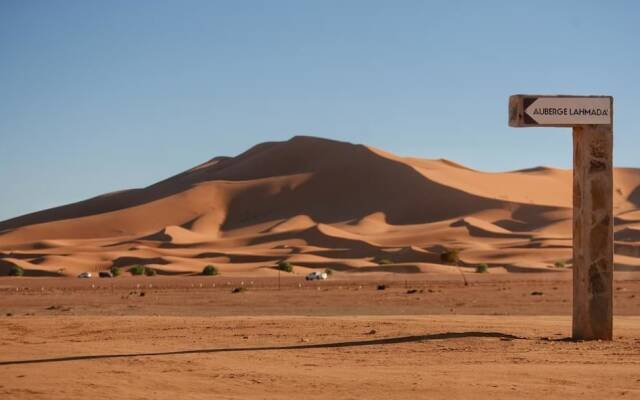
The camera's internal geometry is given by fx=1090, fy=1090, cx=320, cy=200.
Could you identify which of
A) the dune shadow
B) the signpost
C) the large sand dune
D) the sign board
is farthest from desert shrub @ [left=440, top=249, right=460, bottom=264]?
the sign board

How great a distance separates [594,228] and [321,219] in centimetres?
10127

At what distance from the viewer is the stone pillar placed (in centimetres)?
1848

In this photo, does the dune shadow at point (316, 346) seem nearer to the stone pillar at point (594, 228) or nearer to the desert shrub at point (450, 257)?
the stone pillar at point (594, 228)

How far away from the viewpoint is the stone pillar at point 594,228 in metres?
18.5

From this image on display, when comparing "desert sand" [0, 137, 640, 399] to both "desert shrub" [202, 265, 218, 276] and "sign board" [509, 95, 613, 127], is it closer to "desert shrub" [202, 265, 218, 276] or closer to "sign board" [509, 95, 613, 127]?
"desert shrub" [202, 265, 218, 276]

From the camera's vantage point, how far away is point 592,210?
18.5 m

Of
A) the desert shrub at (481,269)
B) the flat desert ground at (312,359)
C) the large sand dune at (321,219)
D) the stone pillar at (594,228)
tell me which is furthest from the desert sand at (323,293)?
the desert shrub at (481,269)

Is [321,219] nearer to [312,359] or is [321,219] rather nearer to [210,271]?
[210,271]

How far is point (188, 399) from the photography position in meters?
12.2

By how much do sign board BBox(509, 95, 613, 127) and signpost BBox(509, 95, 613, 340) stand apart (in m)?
0.02

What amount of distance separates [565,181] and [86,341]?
138 meters

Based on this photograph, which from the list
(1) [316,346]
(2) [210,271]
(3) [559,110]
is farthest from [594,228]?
(2) [210,271]

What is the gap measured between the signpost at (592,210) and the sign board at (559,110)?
0.06ft

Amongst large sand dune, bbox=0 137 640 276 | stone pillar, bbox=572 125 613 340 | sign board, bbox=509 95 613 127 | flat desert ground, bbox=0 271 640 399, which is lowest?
flat desert ground, bbox=0 271 640 399
